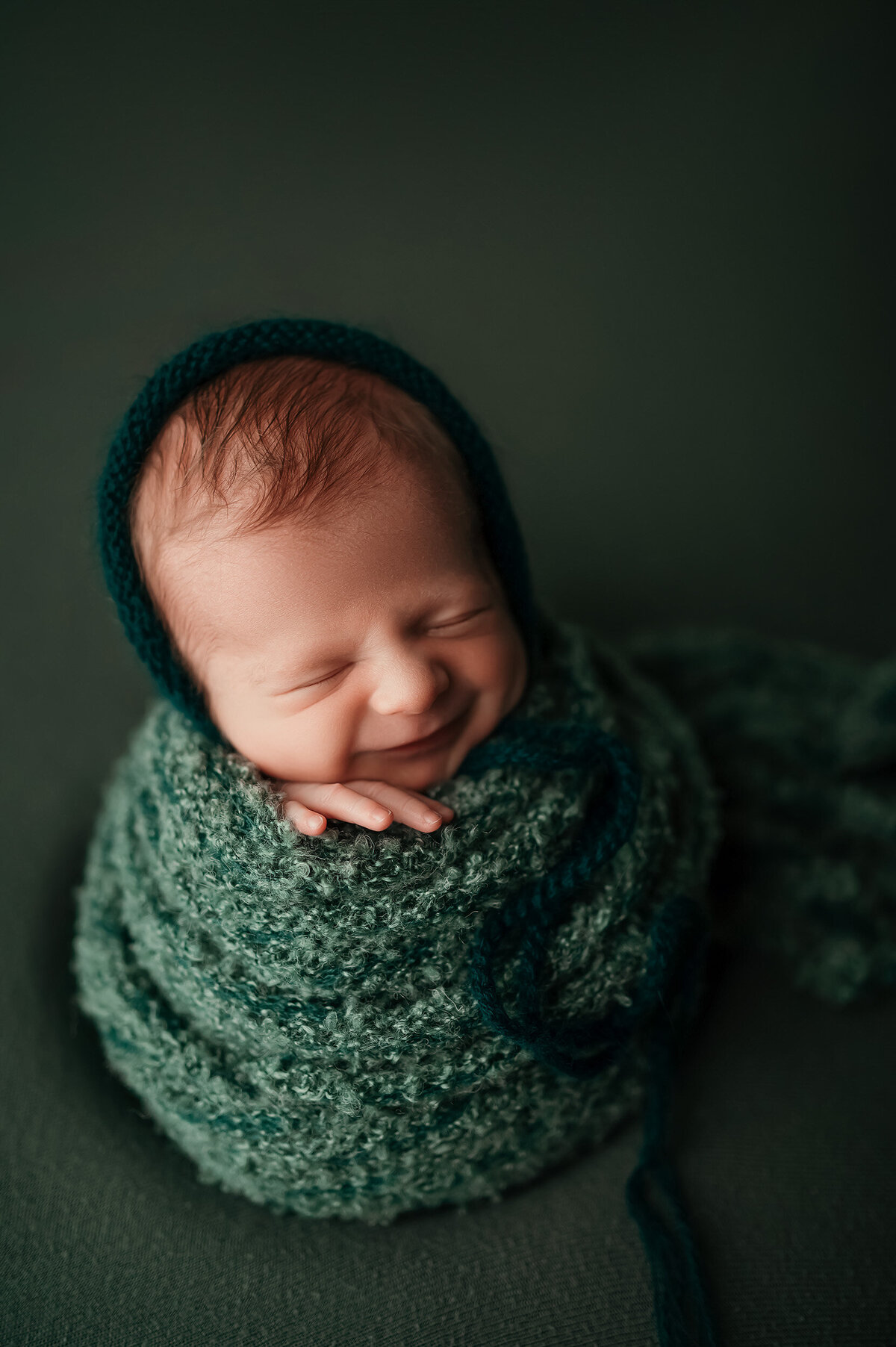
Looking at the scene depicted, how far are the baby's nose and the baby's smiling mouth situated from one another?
5 cm

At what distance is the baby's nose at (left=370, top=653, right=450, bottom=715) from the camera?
0.70 m

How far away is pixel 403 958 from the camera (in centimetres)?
71

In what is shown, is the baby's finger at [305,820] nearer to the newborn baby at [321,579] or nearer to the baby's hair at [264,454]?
the newborn baby at [321,579]

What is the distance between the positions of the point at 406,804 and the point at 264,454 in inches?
11.4

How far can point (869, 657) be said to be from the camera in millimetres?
1280

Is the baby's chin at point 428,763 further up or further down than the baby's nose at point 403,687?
further down

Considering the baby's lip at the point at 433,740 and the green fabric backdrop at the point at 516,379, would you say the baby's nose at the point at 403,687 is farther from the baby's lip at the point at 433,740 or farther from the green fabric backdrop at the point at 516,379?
the green fabric backdrop at the point at 516,379

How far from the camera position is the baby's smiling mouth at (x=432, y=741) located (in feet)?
2.52

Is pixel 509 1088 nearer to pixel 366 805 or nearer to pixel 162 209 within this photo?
pixel 366 805

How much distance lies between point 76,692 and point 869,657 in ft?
3.42

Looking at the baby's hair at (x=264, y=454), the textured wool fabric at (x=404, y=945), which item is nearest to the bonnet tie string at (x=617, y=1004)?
the textured wool fabric at (x=404, y=945)

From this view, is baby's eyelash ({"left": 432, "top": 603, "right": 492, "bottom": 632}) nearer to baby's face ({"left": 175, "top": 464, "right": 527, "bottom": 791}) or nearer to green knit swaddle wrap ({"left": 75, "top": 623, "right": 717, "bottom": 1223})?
baby's face ({"left": 175, "top": 464, "right": 527, "bottom": 791})

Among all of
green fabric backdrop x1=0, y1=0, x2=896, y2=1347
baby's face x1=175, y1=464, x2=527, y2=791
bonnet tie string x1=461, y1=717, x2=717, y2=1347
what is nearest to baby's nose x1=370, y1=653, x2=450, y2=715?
baby's face x1=175, y1=464, x2=527, y2=791

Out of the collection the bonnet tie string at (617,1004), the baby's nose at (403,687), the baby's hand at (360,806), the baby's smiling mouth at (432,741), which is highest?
the baby's nose at (403,687)
